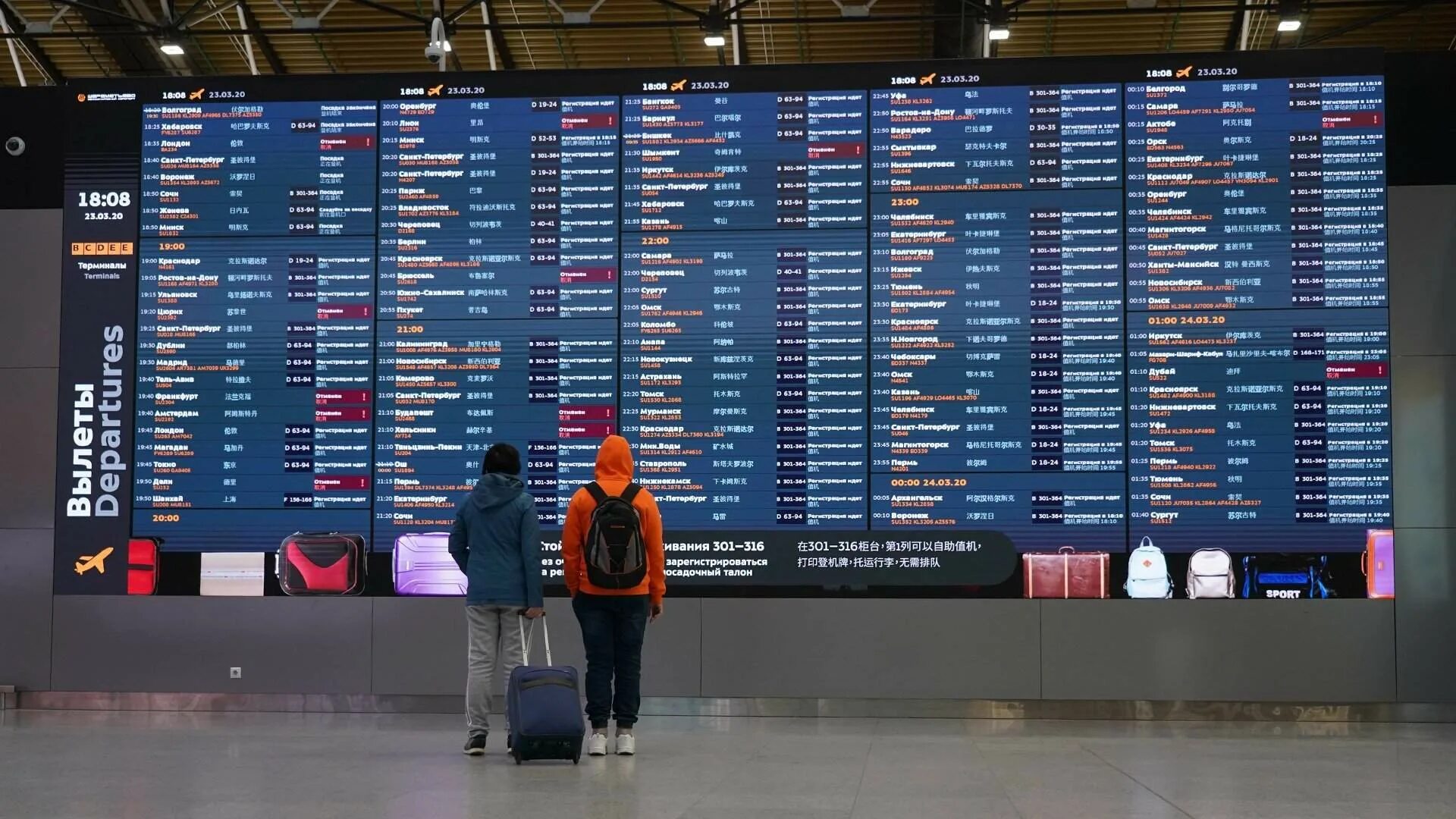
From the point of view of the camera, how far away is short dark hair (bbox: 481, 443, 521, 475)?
23.3 feet

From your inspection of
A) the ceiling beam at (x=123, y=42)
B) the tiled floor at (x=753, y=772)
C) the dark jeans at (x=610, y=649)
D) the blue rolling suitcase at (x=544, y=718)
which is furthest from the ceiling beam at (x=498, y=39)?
the blue rolling suitcase at (x=544, y=718)

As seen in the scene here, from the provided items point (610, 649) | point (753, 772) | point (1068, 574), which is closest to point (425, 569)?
point (610, 649)

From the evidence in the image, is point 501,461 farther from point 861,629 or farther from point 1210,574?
point 1210,574

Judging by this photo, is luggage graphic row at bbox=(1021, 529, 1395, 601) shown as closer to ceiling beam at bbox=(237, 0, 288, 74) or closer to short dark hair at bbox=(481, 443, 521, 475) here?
short dark hair at bbox=(481, 443, 521, 475)

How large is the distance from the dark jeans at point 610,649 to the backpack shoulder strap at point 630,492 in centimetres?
46

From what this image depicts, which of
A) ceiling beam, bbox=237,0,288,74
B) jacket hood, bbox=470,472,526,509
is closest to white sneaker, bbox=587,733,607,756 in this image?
jacket hood, bbox=470,472,526,509

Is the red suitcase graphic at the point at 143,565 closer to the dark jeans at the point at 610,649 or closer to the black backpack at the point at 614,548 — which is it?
the dark jeans at the point at 610,649

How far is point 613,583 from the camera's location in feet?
22.1

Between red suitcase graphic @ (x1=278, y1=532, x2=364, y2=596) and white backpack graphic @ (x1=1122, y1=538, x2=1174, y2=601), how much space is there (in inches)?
186

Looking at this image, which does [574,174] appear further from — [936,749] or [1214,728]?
[1214,728]

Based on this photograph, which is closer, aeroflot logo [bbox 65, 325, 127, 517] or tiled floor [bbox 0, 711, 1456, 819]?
tiled floor [bbox 0, 711, 1456, 819]

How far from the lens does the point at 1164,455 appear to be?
8.70 m

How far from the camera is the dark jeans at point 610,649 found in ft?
22.3

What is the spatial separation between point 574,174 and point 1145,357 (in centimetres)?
372
